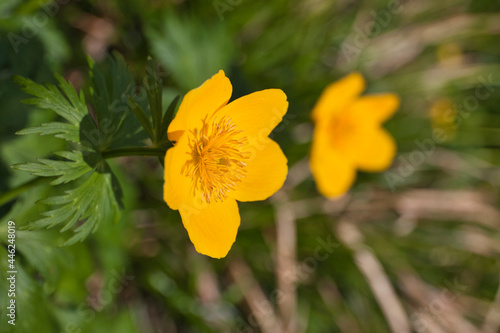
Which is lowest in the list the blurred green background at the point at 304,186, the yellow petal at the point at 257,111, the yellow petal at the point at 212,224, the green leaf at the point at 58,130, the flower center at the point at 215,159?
the blurred green background at the point at 304,186

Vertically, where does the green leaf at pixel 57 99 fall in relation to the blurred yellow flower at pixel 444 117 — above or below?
above

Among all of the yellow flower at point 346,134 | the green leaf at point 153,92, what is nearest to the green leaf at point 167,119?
the green leaf at point 153,92

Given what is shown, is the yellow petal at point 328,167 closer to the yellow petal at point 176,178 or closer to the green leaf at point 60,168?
the yellow petal at point 176,178

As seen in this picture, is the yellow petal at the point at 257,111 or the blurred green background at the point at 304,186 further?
the blurred green background at the point at 304,186

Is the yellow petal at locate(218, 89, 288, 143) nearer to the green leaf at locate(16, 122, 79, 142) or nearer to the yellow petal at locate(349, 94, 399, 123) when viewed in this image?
the green leaf at locate(16, 122, 79, 142)

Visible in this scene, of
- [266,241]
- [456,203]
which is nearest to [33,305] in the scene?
[266,241]

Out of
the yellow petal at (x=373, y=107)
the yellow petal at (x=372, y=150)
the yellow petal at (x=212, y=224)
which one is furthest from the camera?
the yellow petal at (x=372, y=150)

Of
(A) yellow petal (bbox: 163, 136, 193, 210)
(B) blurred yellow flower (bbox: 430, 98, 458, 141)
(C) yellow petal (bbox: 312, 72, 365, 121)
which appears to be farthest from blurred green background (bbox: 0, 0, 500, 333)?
(A) yellow petal (bbox: 163, 136, 193, 210)
